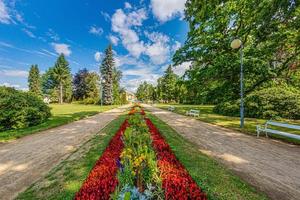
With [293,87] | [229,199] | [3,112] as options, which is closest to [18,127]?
[3,112]

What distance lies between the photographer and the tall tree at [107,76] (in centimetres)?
5045

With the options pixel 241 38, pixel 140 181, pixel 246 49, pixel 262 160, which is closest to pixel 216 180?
pixel 140 181

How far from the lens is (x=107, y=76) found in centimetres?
5162

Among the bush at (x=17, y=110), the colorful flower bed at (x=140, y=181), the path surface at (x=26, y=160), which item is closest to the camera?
the colorful flower bed at (x=140, y=181)

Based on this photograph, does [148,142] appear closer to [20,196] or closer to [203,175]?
[203,175]

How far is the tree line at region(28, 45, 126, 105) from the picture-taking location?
5206 cm

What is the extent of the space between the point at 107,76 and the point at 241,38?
42.5 metres

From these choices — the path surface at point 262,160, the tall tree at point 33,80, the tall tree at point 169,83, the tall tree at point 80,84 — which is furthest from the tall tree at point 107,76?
the path surface at point 262,160

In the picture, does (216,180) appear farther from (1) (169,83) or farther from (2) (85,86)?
(2) (85,86)

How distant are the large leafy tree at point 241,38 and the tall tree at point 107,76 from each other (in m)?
36.7

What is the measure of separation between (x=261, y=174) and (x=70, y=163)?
17.3 feet

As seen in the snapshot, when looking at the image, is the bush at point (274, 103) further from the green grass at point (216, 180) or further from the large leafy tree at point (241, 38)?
the green grass at point (216, 180)

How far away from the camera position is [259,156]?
572 centimetres

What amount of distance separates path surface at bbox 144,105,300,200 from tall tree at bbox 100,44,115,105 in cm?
4483
